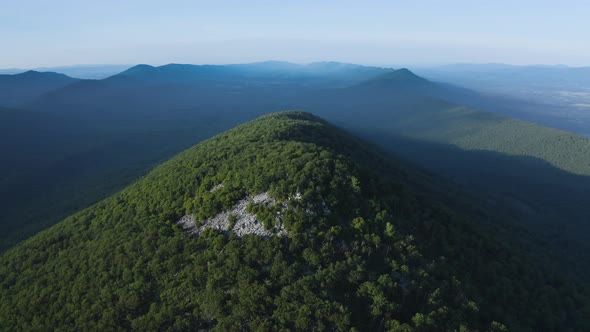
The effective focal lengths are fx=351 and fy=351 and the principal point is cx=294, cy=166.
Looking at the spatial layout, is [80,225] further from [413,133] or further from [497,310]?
[413,133]

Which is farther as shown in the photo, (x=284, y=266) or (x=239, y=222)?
(x=239, y=222)

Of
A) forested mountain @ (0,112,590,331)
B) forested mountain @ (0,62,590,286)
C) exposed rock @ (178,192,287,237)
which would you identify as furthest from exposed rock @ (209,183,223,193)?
forested mountain @ (0,62,590,286)

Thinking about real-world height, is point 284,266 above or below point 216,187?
below

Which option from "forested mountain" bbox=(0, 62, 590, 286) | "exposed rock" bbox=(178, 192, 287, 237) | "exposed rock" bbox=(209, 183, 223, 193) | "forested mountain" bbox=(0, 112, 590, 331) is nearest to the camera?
"forested mountain" bbox=(0, 112, 590, 331)

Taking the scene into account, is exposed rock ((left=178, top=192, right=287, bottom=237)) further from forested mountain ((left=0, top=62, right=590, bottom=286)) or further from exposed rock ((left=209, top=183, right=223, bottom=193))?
forested mountain ((left=0, top=62, right=590, bottom=286))

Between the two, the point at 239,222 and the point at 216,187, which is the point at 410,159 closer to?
the point at 216,187

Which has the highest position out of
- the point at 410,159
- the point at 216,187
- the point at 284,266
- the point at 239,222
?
the point at 216,187

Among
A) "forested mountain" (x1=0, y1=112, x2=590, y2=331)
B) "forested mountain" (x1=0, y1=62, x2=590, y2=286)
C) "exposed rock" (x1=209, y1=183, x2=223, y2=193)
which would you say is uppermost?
"exposed rock" (x1=209, y1=183, x2=223, y2=193)

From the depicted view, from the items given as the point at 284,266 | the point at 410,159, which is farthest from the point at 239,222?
the point at 410,159

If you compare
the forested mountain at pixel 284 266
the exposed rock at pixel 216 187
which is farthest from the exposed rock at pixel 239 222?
the exposed rock at pixel 216 187

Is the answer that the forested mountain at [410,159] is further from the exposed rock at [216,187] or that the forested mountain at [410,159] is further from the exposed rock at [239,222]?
the exposed rock at [216,187]
